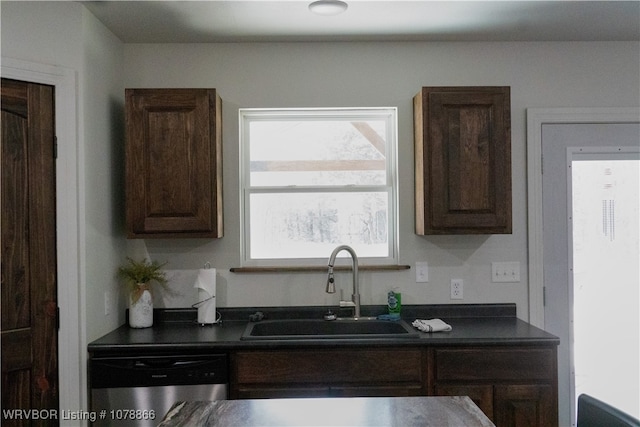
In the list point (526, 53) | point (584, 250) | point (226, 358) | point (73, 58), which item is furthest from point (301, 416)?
point (526, 53)

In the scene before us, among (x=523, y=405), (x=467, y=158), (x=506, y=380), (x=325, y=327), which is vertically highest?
(x=467, y=158)

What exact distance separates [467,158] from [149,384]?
195cm

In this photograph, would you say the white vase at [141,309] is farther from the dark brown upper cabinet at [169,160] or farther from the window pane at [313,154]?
the window pane at [313,154]

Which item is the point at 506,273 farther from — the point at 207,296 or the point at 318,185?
the point at 207,296

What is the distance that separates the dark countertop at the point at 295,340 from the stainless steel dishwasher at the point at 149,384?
0.17ft

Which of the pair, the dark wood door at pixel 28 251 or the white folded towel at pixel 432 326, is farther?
the white folded towel at pixel 432 326

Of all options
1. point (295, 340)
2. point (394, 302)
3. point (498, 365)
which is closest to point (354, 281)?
point (394, 302)

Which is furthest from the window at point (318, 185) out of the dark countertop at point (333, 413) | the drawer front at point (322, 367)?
the dark countertop at point (333, 413)

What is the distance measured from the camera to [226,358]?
8.04 ft

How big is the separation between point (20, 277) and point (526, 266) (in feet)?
8.76

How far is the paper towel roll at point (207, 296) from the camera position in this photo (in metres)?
2.88

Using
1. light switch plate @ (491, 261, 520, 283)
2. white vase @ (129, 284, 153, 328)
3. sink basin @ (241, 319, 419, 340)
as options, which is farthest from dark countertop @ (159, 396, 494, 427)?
light switch plate @ (491, 261, 520, 283)

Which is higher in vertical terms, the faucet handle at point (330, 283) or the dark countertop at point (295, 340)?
the faucet handle at point (330, 283)

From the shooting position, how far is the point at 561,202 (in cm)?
307
